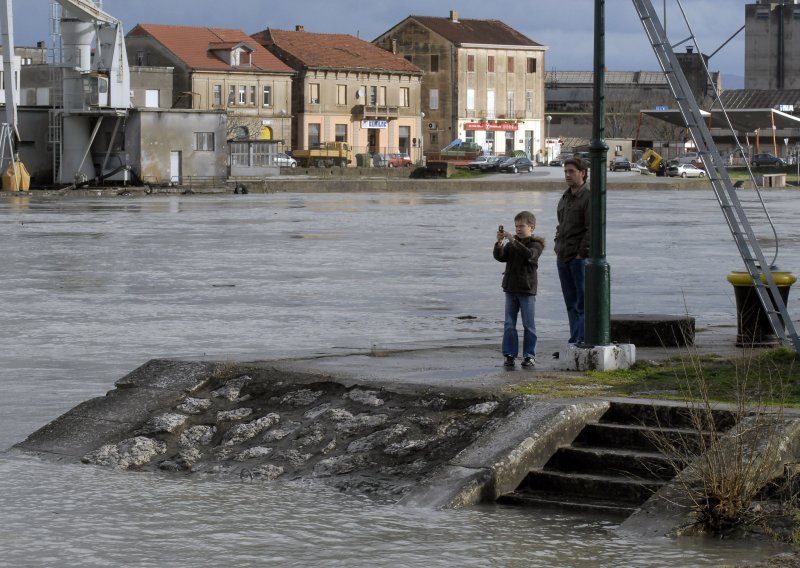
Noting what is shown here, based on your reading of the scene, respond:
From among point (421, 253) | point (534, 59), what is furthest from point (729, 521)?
point (534, 59)

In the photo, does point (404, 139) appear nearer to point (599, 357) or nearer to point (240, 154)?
point (240, 154)

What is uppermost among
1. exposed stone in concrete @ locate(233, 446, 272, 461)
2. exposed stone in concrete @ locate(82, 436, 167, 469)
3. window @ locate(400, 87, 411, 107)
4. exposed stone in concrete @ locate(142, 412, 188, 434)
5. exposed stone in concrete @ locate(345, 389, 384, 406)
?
window @ locate(400, 87, 411, 107)

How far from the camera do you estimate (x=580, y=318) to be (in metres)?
13.0

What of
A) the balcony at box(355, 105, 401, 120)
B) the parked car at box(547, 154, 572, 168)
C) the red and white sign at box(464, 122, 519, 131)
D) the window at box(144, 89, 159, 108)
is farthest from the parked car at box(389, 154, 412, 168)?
the window at box(144, 89, 159, 108)

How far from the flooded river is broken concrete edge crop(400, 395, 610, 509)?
0.16 metres

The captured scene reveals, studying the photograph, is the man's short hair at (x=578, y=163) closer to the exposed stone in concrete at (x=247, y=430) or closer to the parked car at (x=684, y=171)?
the exposed stone in concrete at (x=247, y=430)

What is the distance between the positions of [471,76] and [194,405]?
118612 millimetres

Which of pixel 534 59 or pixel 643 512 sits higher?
pixel 534 59

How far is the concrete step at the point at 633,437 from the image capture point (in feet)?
30.0

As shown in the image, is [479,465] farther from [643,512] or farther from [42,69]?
[42,69]

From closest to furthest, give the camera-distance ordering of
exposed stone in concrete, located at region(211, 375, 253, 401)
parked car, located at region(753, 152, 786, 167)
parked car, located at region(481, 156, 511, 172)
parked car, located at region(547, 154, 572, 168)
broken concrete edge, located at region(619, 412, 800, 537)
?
broken concrete edge, located at region(619, 412, 800, 537)
exposed stone in concrete, located at region(211, 375, 253, 401)
parked car, located at region(481, 156, 511, 172)
parked car, located at region(753, 152, 786, 167)
parked car, located at region(547, 154, 572, 168)

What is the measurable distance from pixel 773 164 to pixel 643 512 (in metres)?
108

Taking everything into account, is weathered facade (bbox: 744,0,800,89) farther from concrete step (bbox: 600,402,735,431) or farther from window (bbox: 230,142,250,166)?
concrete step (bbox: 600,402,735,431)

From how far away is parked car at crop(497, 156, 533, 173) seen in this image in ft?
338
